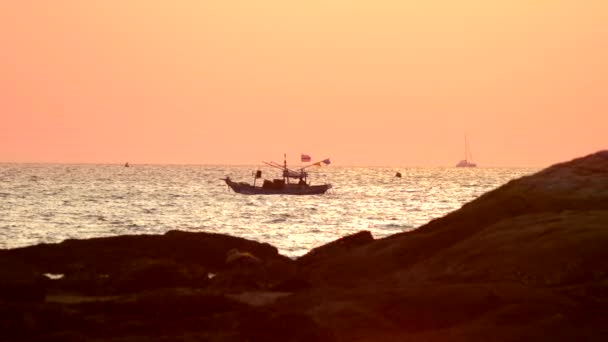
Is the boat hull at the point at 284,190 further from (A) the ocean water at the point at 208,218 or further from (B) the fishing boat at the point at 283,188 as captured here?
(A) the ocean water at the point at 208,218

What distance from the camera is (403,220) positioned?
118 metres

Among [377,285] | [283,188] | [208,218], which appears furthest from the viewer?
[283,188]

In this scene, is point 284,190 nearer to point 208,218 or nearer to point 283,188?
point 283,188

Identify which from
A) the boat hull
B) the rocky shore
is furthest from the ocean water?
the rocky shore

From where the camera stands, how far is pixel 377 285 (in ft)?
117

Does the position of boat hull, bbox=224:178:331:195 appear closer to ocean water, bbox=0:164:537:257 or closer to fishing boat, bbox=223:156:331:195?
fishing boat, bbox=223:156:331:195

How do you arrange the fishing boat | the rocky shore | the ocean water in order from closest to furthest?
the rocky shore, the ocean water, the fishing boat

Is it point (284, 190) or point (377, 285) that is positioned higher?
point (284, 190)

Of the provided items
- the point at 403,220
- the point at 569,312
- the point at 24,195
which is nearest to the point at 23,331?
the point at 569,312

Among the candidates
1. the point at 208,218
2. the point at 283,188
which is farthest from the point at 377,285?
the point at 283,188

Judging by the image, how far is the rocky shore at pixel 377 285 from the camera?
84.3ft

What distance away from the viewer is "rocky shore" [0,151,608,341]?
2570 centimetres

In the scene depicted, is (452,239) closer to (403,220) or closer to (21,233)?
(21,233)

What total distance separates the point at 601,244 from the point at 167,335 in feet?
42.4
